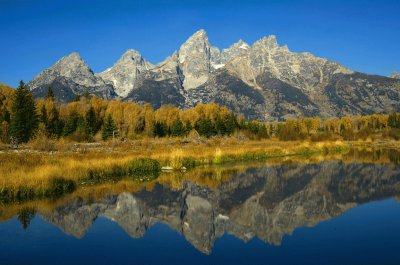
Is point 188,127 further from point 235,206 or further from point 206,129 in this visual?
point 235,206

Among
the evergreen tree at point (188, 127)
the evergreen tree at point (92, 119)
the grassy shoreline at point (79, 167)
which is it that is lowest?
the grassy shoreline at point (79, 167)

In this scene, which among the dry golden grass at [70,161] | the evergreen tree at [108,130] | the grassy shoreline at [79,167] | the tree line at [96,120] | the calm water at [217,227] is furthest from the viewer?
the evergreen tree at [108,130]

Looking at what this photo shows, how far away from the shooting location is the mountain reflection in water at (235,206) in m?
19.6

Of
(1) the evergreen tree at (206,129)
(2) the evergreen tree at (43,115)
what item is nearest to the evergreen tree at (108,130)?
(2) the evergreen tree at (43,115)

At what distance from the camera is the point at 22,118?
6656 centimetres

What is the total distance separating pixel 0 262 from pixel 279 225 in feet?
40.8

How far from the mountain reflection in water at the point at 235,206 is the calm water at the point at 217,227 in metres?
0.06

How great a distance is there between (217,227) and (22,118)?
183 ft

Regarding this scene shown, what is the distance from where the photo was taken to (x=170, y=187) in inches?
1225

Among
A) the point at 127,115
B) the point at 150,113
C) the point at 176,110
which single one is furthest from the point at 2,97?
the point at 176,110

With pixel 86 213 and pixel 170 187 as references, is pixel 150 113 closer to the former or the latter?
pixel 170 187

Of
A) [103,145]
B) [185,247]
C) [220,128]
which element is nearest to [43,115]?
[103,145]

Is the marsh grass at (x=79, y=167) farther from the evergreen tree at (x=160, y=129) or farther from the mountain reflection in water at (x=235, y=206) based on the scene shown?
the evergreen tree at (x=160, y=129)

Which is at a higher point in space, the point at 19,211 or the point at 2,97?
the point at 2,97
